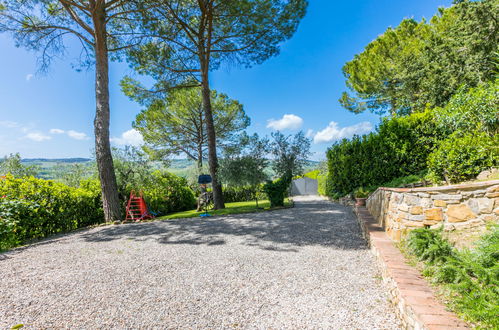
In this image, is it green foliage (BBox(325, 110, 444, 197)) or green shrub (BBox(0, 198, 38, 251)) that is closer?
green shrub (BBox(0, 198, 38, 251))

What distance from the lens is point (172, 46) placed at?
897cm

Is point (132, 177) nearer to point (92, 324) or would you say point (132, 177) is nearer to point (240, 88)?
point (92, 324)

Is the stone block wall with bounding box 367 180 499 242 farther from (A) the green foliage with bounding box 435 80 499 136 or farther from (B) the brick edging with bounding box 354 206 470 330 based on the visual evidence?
(A) the green foliage with bounding box 435 80 499 136

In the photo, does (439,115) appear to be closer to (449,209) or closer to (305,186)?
(449,209)

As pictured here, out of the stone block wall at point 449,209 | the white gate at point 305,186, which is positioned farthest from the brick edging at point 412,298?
the white gate at point 305,186

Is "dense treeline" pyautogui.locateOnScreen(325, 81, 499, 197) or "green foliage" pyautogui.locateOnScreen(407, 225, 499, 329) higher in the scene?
"dense treeline" pyautogui.locateOnScreen(325, 81, 499, 197)

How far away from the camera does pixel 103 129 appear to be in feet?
21.9

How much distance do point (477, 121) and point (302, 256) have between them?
14.6ft

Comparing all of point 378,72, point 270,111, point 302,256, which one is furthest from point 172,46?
point 378,72

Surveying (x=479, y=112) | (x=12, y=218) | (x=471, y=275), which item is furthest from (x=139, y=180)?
(x=479, y=112)

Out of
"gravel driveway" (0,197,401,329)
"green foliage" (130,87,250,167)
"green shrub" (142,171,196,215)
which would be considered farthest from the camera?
"green foliage" (130,87,250,167)

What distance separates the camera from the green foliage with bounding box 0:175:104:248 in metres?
4.42

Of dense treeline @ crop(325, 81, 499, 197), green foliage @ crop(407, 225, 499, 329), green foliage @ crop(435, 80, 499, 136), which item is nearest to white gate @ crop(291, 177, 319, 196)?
dense treeline @ crop(325, 81, 499, 197)

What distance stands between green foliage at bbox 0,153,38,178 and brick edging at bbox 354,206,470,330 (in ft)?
60.1
